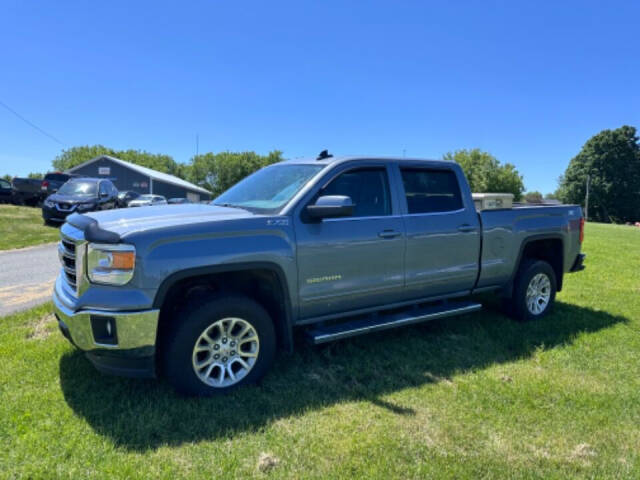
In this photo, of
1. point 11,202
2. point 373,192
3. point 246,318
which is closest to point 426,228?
point 373,192

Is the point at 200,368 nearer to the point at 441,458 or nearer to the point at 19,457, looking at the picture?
the point at 19,457

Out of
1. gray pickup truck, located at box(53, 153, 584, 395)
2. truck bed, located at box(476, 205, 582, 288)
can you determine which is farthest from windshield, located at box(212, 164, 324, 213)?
truck bed, located at box(476, 205, 582, 288)

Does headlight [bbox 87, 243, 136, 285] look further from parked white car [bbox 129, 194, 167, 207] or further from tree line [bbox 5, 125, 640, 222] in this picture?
tree line [bbox 5, 125, 640, 222]

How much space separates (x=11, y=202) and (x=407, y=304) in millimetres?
23794

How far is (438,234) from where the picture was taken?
4.51 m

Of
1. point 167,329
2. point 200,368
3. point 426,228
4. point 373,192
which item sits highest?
point 373,192

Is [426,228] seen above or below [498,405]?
above

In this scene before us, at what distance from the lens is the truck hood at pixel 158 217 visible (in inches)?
125

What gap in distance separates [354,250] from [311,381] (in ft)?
3.99

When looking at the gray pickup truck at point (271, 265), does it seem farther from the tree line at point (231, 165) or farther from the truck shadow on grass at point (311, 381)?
the tree line at point (231, 165)

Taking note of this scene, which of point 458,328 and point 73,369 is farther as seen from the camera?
point 458,328

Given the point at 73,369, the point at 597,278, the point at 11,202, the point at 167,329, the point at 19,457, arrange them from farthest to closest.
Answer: the point at 11,202 < the point at 597,278 < the point at 73,369 < the point at 167,329 < the point at 19,457

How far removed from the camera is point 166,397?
332 centimetres

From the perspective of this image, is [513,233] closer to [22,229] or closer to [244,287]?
[244,287]
